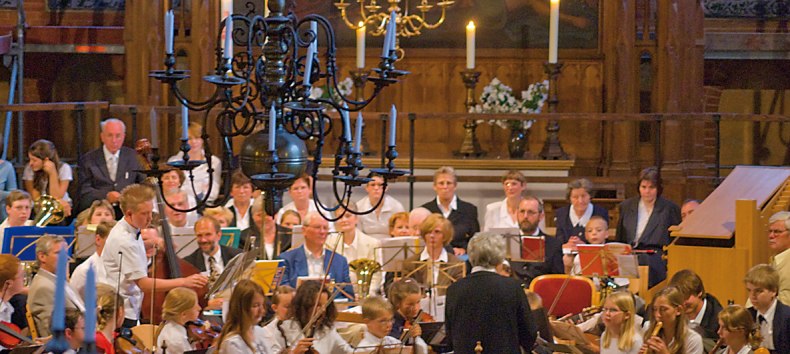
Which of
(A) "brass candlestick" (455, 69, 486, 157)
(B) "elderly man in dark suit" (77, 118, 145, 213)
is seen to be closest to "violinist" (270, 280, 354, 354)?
(B) "elderly man in dark suit" (77, 118, 145, 213)

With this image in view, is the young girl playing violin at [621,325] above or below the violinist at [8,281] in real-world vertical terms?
below

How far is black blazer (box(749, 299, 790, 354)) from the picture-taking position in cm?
594

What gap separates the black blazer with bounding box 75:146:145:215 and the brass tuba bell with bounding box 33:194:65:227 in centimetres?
62

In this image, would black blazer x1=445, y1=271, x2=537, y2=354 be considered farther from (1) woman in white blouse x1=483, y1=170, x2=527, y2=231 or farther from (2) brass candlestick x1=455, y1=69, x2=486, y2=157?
(2) brass candlestick x1=455, y1=69, x2=486, y2=157

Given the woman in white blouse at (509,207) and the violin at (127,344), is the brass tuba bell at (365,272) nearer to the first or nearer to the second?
the woman in white blouse at (509,207)

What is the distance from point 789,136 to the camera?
1230 cm

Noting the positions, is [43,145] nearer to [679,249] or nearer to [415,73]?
[415,73]

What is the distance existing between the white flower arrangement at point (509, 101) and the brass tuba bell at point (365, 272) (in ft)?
11.8

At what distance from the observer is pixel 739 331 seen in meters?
5.36

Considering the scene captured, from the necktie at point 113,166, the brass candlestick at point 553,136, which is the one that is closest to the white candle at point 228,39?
the necktie at point 113,166

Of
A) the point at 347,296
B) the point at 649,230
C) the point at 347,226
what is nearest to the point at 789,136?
the point at 649,230

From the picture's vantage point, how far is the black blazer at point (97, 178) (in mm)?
9492

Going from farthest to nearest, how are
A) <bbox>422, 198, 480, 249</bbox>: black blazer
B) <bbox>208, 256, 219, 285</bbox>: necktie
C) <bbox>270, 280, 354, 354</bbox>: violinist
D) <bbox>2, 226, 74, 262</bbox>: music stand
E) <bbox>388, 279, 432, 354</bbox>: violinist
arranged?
<bbox>422, 198, 480, 249</bbox>: black blazer
<bbox>2, 226, 74, 262</bbox>: music stand
<bbox>208, 256, 219, 285</bbox>: necktie
<bbox>388, 279, 432, 354</bbox>: violinist
<bbox>270, 280, 354, 354</bbox>: violinist

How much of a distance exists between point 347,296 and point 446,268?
0.62 m
